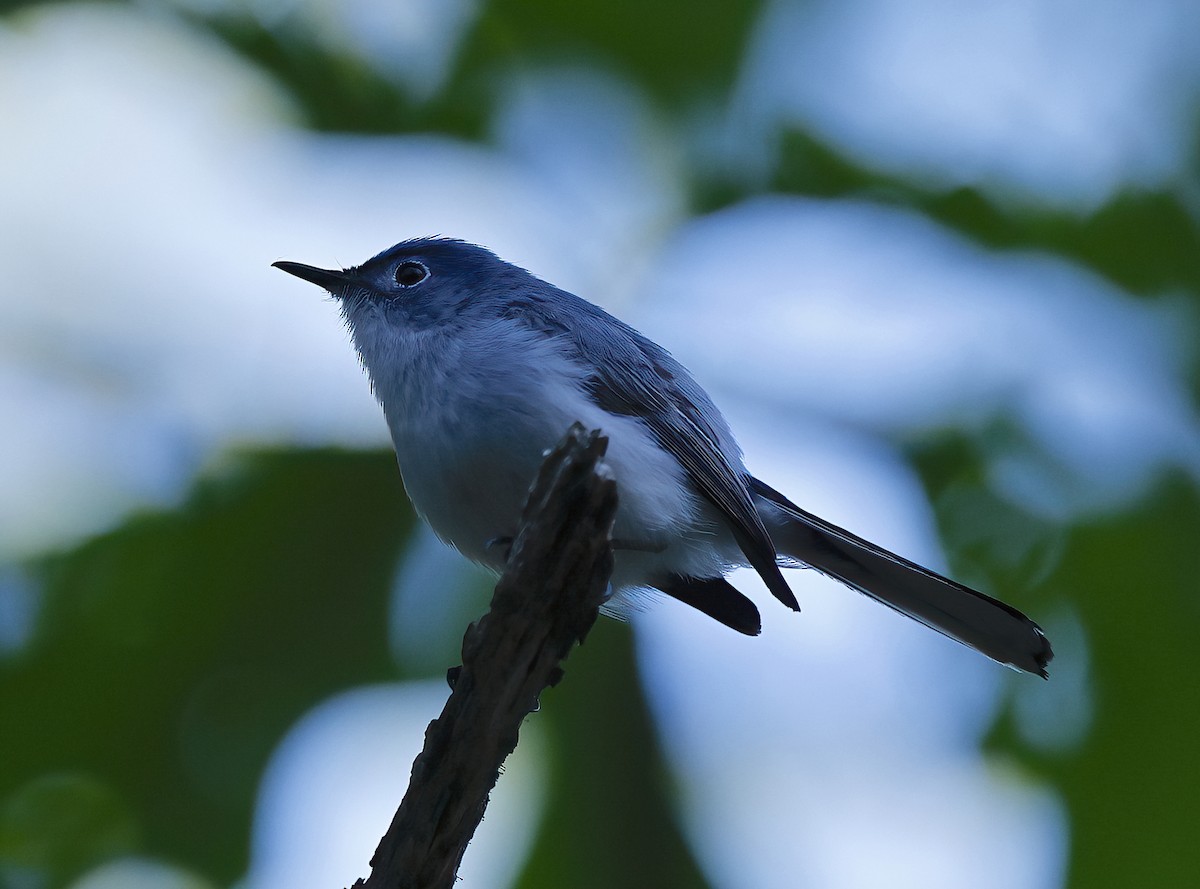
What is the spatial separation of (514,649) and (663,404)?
Answer: 3.90 ft

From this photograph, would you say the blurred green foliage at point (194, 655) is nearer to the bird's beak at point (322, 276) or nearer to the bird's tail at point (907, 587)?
the bird's beak at point (322, 276)

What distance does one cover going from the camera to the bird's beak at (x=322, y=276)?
11.6 ft

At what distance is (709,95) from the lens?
451 centimetres

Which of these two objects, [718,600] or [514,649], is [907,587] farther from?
[514,649]

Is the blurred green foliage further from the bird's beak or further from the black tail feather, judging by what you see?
the black tail feather

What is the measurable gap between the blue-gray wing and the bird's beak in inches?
29.9

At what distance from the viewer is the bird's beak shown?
352cm

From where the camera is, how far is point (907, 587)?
10.4 feet

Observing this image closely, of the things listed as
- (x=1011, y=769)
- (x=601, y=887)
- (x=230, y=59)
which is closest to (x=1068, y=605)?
(x=1011, y=769)

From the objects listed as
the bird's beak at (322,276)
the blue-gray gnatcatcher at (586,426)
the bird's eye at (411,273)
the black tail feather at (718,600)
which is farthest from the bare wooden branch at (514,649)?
the bird's beak at (322,276)

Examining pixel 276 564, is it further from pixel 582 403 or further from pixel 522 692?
pixel 522 692

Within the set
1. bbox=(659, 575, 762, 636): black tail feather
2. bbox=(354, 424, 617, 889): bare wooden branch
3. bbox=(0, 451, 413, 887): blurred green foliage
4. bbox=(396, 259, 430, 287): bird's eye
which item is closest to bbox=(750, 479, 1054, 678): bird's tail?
bbox=(659, 575, 762, 636): black tail feather

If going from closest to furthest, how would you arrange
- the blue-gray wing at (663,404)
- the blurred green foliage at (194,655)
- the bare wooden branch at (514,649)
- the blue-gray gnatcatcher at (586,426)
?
the bare wooden branch at (514,649), the blue-gray gnatcatcher at (586,426), the blue-gray wing at (663,404), the blurred green foliage at (194,655)

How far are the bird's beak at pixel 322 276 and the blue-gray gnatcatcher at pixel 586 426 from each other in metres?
0.02
